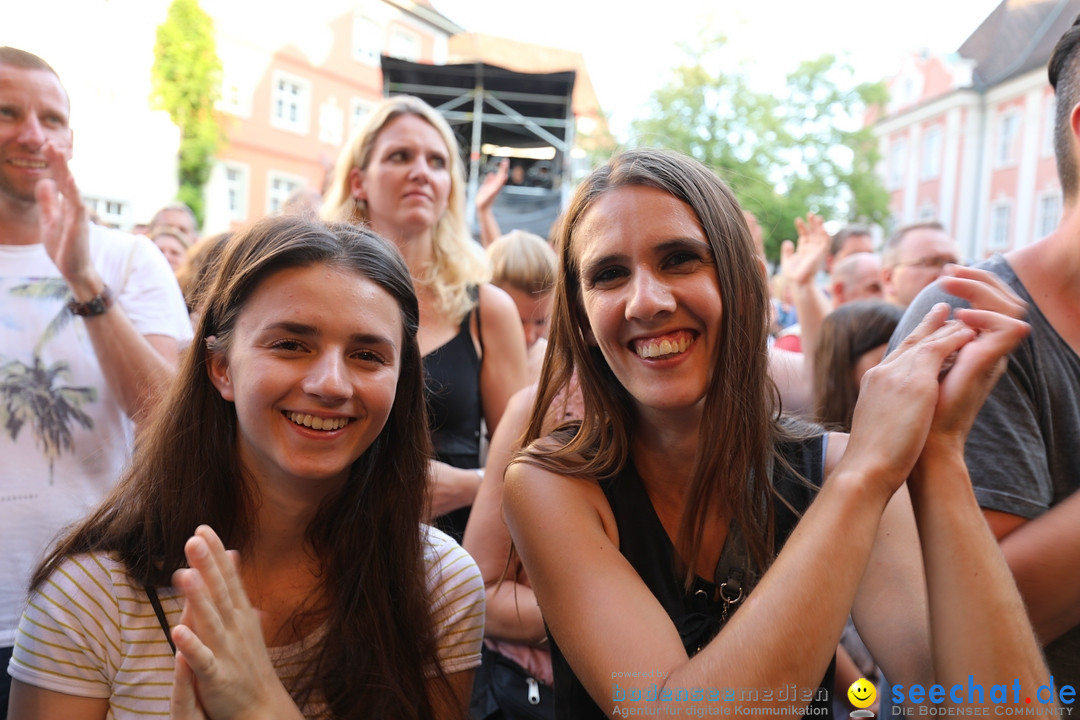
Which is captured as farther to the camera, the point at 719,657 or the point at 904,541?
the point at 904,541

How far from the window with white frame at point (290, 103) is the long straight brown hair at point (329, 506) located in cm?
2566

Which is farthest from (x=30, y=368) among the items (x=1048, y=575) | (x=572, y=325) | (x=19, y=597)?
(x=1048, y=575)

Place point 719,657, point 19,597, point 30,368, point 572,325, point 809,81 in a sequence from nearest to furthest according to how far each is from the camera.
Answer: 1. point 719,657
2. point 572,325
3. point 19,597
4. point 30,368
5. point 809,81

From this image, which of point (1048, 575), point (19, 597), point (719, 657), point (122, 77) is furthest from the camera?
point (122, 77)

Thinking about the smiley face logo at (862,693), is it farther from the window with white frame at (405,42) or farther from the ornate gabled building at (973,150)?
the ornate gabled building at (973,150)

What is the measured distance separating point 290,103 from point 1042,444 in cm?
2727

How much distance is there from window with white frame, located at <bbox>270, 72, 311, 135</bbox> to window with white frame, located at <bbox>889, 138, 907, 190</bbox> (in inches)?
1040

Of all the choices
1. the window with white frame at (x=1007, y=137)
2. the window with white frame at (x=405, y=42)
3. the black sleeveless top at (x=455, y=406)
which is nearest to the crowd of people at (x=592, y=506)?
the black sleeveless top at (x=455, y=406)

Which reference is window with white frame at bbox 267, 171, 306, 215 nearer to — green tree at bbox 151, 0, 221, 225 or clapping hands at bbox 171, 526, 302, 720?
green tree at bbox 151, 0, 221, 225

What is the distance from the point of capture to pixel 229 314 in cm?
190

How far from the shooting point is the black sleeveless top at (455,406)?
285cm

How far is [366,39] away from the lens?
26812 mm

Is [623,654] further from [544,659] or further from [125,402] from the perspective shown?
[125,402]

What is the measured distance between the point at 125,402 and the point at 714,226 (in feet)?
6.01
